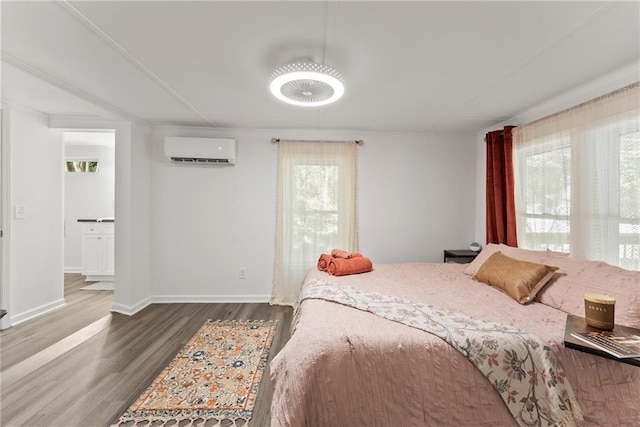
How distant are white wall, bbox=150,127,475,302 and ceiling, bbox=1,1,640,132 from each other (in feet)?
2.94

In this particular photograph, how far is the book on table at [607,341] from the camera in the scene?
111 centimetres

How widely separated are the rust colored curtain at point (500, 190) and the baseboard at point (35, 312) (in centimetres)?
554

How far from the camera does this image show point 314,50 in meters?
1.79

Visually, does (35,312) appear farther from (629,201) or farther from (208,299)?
(629,201)

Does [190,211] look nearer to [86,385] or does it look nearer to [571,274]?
[86,385]

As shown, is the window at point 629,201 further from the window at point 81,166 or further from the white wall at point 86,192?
the window at point 81,166

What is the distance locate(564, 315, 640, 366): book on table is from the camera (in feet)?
3.65

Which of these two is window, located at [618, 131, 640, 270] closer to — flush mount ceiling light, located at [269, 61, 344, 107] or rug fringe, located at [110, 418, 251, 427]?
flush mount ceiling light, located at [269, 61, 344, 107]

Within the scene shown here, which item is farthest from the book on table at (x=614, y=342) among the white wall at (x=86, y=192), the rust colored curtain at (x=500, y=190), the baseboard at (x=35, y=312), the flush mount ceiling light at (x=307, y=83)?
the white wall at (x=86, y=192)

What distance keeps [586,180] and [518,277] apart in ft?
3.55

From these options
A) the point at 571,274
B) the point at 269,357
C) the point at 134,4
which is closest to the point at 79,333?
the point at 269,357

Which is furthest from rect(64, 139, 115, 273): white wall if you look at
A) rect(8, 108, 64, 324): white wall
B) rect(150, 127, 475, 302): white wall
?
→ rect(150, 127, 475, 302): white wall

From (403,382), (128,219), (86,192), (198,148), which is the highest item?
(198,148)

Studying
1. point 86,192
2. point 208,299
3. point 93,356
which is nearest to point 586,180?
point 208,299
